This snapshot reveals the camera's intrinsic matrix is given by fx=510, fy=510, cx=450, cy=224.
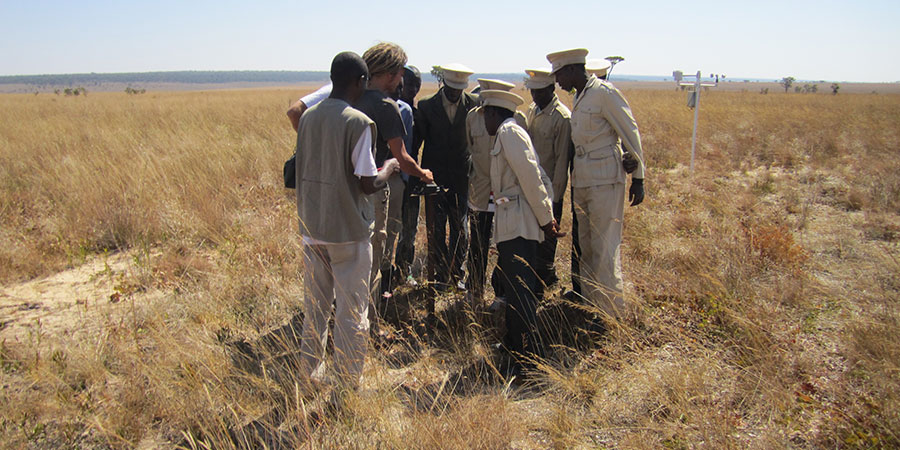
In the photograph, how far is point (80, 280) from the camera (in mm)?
4594

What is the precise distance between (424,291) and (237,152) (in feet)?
18.0

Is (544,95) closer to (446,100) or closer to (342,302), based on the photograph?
(446,100)

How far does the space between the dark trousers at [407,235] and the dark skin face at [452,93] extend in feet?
2.88

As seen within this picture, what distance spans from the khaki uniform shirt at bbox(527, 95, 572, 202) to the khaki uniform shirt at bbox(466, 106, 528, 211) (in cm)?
13

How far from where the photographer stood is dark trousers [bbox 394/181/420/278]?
458 cm

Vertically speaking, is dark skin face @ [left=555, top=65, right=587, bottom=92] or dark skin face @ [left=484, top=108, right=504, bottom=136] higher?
dark skin face @ [left=555, top=65, right=587, bottom=92]

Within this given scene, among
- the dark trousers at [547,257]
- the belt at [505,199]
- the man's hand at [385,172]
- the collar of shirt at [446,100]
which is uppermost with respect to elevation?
the collar of shirt at [446,100]

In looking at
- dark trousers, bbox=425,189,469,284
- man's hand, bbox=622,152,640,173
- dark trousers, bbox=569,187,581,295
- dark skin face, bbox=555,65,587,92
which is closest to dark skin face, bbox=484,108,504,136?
dark skin face, bbox=555,65,587,92

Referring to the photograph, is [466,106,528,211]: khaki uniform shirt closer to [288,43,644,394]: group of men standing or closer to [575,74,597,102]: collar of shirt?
[288,43,644,394]: group of men standing

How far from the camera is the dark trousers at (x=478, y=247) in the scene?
4180mm

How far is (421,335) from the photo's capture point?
380cm

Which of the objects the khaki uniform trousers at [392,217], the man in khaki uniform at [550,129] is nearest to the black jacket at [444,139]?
the khaki uniform trousers at [392,217]

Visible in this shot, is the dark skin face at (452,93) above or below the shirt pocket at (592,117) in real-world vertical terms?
above

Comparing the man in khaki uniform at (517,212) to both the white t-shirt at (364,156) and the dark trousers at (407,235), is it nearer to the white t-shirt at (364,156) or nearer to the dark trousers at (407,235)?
the white t-shirt at (364,156)
